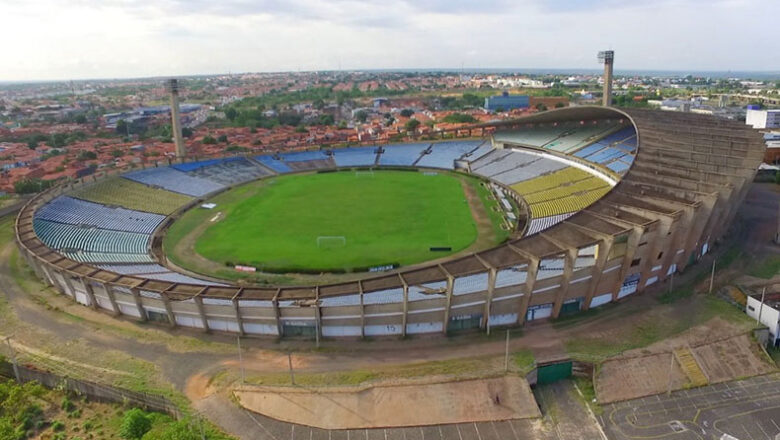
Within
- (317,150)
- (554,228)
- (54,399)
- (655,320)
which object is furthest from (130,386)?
(317,150)

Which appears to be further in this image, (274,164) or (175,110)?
(274,164)

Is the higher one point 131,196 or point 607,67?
point 607,67

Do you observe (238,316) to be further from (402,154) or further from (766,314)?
(402,154)

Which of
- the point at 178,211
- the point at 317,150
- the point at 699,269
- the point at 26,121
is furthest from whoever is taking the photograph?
the point at 26,121

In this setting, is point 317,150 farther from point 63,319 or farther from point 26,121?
point 26,121

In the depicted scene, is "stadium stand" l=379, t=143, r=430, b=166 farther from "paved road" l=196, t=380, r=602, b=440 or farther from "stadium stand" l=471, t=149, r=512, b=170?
"paved road" l=196, t=380, r=602, b=440

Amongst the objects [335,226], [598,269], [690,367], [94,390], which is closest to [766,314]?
A: [690,367]

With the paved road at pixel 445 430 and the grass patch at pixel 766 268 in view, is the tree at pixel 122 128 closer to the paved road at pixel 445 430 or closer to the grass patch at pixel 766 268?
the paved road at pixel 445 430
